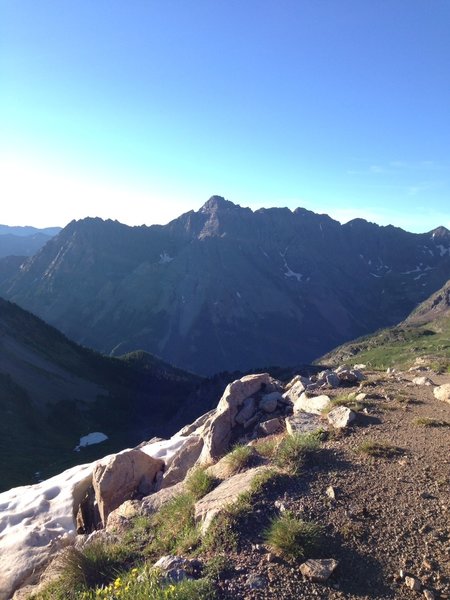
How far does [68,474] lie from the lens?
2269 centimetres

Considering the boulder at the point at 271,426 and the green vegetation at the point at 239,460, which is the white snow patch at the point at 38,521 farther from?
the green vegetation at the point at 239,460

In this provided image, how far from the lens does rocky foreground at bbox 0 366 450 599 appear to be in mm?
8016

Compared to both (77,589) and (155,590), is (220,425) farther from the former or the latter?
(155,590)

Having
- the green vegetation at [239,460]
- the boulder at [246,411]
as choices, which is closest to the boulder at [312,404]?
the boulder at [246,411]

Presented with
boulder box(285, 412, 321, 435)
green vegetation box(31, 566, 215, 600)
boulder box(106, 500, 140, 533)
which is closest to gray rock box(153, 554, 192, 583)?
green vegetation box(31, 566, 215, 600)

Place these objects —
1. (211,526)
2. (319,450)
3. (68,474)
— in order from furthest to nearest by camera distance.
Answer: (68,474) < (319,450) < (211,526)

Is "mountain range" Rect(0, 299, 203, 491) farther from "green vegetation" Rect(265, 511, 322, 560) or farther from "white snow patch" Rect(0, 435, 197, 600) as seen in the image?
"green vegetation" Rect(265, 511, 322, 560)

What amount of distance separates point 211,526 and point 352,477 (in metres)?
3.58

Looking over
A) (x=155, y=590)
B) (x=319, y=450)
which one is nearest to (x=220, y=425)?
(x=319, y=450)

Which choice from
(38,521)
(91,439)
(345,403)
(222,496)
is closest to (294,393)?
(345,403)

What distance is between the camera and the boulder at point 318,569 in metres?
7.82

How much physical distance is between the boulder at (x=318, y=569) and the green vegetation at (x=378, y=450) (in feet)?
14.1

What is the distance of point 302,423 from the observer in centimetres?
1488

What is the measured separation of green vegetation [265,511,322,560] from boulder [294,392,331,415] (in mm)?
7280
